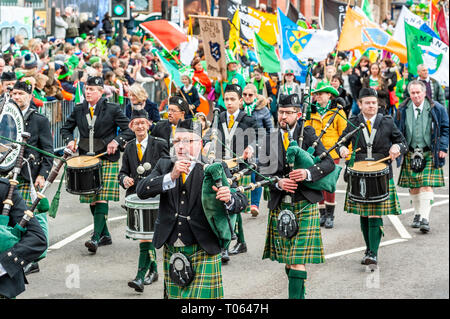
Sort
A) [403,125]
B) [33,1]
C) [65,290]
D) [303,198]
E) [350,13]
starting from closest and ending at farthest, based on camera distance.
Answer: [303,198] < [65,290] < [403,125] < [350,13] < [33,1]

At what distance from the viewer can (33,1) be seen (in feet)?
73.5

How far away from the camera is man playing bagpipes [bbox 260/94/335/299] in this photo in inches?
273

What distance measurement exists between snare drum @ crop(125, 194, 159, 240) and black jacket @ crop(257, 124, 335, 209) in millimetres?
1020

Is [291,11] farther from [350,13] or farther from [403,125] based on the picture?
[403,125]

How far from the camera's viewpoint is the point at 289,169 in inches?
279

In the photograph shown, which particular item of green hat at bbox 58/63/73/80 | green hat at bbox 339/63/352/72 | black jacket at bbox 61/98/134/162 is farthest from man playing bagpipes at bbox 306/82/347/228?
green hat at bbox 339/63/352/72

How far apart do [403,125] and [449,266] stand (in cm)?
220

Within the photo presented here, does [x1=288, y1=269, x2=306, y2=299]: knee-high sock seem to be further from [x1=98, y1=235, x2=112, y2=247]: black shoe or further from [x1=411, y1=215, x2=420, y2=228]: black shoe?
[x1=411, y1=215, x2=420, y2=228]: black shoe

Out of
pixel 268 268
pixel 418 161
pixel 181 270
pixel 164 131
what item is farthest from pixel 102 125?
pixel 418 161

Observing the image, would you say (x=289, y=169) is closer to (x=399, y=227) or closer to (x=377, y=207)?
(x=377, y=207)

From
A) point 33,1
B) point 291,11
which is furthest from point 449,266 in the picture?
point 33,1

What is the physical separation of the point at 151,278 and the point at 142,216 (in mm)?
977

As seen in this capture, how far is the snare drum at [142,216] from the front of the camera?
23.5 feet
